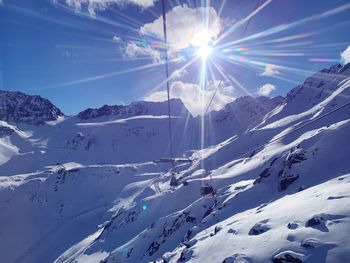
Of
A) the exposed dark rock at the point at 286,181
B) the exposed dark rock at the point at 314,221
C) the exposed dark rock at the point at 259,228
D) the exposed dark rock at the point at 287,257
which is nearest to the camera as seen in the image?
the exposed dark rock at the point at 287,257

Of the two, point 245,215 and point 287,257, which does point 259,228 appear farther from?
point 245,215

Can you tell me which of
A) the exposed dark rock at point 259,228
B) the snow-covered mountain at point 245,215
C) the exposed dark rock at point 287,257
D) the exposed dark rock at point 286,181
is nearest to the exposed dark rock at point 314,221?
the snow-covered mountain at point 245,215

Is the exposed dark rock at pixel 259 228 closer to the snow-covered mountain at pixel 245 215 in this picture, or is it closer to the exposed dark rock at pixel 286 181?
the snow-covered mountain at pixel 245 215

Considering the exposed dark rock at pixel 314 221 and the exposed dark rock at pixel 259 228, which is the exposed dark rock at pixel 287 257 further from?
the exposed dark rock at pixel 259 228

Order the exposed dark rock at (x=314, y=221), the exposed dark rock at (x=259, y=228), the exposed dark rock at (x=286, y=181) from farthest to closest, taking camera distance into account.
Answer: the exposed dark rock at (x=286, y=181) → the exposed dark rock at (x=259, y=228) → the exposed dark rock at (x=314, y=221)

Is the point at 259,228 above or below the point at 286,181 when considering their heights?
below

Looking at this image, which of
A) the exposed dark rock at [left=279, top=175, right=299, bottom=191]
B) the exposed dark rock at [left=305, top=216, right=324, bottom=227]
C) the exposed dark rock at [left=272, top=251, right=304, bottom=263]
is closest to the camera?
the exposed dark rock at [left=272, top=251, right=304, bottom=263]

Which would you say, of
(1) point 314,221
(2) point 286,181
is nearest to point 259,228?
(1) point 314,221

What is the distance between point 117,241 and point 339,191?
61.3 m

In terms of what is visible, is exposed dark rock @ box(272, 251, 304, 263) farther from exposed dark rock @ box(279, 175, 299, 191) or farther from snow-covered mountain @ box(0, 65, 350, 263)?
exposed dark rock @ box(279, 175, 299, 191)

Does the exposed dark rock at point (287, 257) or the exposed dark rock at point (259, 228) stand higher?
the exposed dark rock at point (259, 228)

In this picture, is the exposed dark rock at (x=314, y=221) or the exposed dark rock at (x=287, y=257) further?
the exposed dark rock at (x=314, y=221)

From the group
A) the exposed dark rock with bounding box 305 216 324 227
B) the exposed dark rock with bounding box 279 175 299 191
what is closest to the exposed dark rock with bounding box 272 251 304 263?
the exposed dark rock with bounding box 305 216 324 227

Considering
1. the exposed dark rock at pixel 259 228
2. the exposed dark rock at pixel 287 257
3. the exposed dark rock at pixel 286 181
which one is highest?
the exposed dark rock at pixel 286 181
